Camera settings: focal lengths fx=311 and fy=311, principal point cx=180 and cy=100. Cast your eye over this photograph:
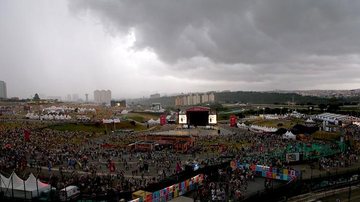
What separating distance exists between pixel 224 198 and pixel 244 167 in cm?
720

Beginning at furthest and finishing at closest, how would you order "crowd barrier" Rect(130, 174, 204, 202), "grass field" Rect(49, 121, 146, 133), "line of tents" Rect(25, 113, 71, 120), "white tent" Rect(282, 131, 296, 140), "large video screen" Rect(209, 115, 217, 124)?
"line of tents" Rect(25, 113, 71, 120) → "large video screen" Rect(209, 115, 217, 124) → "grass field" Rect(49, 121, 146, 133) → "white tent" Rect(282, 131, 296, 140) → "crowd barrier" Rect(130, 174, 204, 202)

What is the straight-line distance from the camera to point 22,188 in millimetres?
21609

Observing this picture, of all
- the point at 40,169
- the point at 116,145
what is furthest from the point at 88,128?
the point at 40,169

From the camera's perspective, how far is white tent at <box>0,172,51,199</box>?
21.1m

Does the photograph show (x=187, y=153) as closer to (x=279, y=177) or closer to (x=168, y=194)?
(x=279, y=177)

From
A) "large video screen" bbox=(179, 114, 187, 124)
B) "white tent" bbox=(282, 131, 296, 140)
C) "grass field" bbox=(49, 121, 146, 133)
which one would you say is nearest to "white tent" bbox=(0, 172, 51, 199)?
"white tent" bbox=(282, 131, 296, 140)

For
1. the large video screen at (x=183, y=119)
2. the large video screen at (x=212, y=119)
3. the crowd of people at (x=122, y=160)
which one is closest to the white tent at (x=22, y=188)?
the crowd of people at (x=122, y=160)

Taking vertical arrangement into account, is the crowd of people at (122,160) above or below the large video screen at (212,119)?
below

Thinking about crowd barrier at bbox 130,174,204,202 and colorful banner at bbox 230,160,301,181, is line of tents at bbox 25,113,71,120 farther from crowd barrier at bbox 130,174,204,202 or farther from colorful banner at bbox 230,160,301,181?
crowd barrier at bbox 130,174,204,202

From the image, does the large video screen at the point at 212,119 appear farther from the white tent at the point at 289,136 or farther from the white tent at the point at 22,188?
the white tent at the point at 22,188

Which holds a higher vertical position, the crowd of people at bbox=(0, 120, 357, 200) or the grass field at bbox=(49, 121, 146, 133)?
the grass field at bbox=(49, 121, 146, 133)

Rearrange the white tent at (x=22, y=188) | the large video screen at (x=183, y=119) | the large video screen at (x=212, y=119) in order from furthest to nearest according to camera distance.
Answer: the large video screen at (x=183, y=119) < the large video screen at (x=212, y=119) < the white tent at (x=22, y=188)

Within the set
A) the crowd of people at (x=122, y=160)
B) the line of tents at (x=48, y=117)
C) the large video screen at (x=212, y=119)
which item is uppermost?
the line of tents at (x=48, y=117)

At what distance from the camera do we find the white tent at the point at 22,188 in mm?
21141
